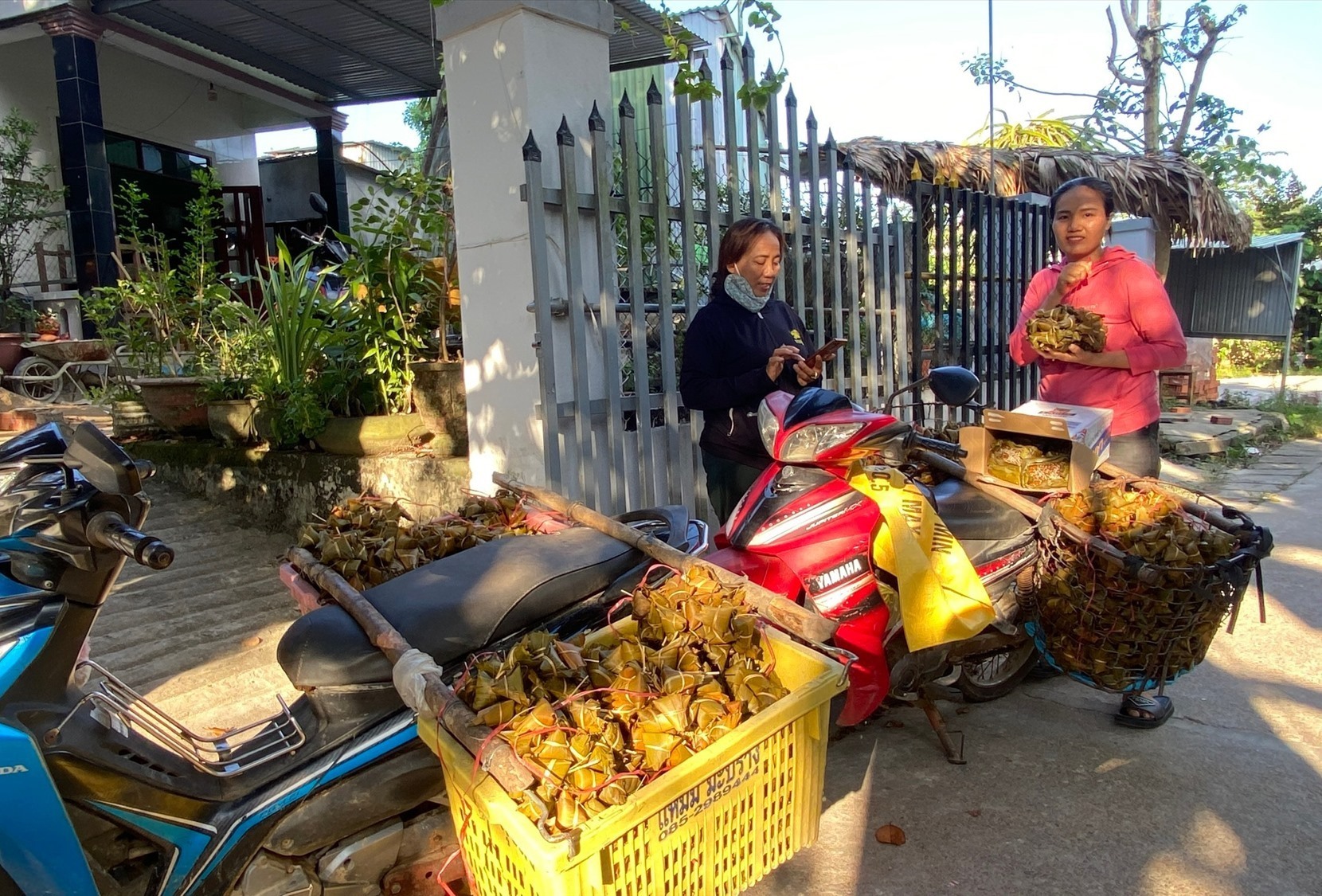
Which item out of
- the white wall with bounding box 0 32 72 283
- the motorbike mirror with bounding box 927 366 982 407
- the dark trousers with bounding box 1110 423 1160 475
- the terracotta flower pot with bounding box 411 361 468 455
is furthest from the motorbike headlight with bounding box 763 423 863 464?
the white wall with bounding box 0 32 72 283

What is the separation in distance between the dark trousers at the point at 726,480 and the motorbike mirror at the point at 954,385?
748 mm

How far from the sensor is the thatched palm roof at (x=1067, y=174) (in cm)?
803

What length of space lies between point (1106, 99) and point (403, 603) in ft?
65.0

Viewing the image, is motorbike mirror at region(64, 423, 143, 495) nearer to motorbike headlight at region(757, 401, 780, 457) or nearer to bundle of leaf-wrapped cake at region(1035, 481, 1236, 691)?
motorbike headlight at region(757, 401, 780, 457)

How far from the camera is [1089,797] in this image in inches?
100

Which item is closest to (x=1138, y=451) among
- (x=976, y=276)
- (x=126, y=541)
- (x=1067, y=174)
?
(x=126, y=541)

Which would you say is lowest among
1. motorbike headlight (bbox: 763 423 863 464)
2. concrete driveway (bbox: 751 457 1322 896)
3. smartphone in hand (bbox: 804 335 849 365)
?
concrete driveway (bbox: 751 457 1322 896)

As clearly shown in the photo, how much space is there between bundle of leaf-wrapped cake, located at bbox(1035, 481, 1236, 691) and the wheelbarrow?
863cm

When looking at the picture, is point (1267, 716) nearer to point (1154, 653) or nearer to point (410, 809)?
point (1154, 653)

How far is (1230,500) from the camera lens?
6.25 meters

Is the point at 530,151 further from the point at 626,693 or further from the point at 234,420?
the point at 234,420

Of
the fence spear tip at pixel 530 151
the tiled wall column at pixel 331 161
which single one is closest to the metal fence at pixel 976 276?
the fence spear tip at pixel 530 151

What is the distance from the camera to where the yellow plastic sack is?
7.58ft

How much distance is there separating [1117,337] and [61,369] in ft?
29.5
